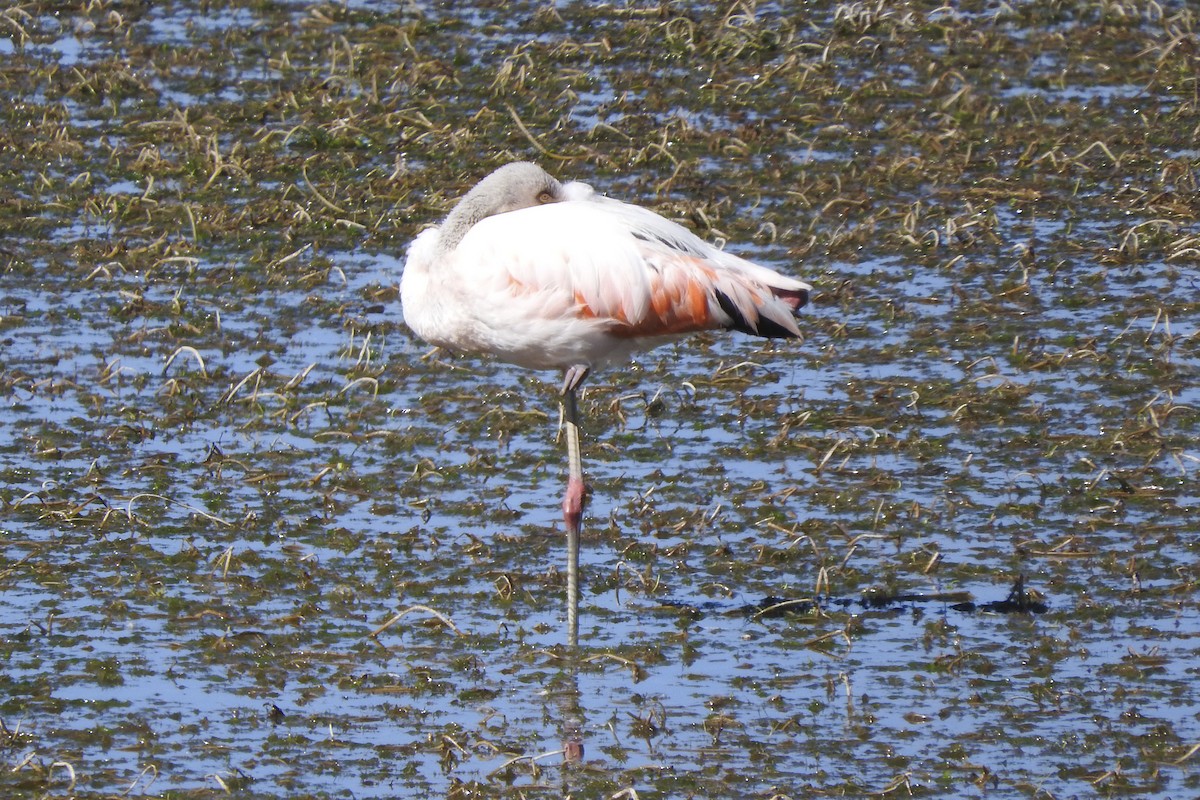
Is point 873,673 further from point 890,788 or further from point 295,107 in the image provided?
point 295,107

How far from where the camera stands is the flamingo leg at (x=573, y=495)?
6.54 meters

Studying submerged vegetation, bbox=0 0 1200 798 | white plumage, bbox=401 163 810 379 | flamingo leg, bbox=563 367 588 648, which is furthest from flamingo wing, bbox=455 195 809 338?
submerged vegetation, bbox=0 0 1200 798

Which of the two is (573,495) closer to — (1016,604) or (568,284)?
(568,284)

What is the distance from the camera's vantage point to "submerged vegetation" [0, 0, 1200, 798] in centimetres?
585

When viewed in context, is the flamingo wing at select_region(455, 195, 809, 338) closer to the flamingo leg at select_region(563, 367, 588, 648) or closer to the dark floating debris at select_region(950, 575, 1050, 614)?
the flamingo leg at select_region(563, 367, 588, 648)

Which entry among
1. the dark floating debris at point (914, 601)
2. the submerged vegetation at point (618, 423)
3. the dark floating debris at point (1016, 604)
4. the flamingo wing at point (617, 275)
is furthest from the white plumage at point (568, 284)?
the dark floating debris at point (1016, 604)

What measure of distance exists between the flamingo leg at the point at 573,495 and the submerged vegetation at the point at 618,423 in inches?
5.6

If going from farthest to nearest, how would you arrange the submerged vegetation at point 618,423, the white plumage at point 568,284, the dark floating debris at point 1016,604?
the white plumage at point 568,284
the dark floating debris at point 1016,604
the submerged vegetation at point 618,423

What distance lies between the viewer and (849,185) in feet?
34.4

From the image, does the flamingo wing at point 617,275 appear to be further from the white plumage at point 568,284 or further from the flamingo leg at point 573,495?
the flamingo leg at point 573,495

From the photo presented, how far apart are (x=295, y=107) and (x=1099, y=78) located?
4.53 m

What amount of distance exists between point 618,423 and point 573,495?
4.58ft

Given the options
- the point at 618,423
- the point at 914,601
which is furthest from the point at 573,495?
the point at 618,423

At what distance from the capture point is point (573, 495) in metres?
6.79
